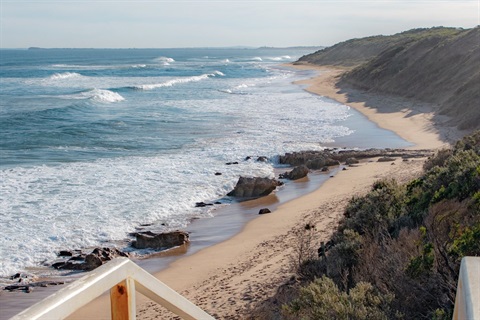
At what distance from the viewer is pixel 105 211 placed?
14602 mm

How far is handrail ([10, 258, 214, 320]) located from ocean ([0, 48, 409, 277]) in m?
9.85

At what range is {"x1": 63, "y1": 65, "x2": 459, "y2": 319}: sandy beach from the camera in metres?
8.55

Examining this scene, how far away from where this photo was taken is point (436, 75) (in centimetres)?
4153

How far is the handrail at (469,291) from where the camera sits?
1539 mm

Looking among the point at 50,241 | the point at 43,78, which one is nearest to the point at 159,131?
the point at 50,241

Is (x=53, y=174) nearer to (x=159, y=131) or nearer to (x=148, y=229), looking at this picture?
(x=148, y=229)

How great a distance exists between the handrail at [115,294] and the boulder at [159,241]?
1054 cm

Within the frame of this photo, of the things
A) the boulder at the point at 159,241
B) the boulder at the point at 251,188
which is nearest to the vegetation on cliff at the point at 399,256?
the boulder at the point at 159,241

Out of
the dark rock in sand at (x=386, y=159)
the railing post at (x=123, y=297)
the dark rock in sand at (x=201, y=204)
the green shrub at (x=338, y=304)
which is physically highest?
the railing post at (x=123, y=297)

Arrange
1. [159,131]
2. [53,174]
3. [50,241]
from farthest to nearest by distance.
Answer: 1. [159,131]
2. [53,174]
3. [50,241]

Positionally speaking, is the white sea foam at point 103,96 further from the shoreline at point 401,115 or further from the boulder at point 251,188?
the boulder at point 251,188

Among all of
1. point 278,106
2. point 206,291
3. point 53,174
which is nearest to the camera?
point 206,291

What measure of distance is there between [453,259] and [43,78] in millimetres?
68402

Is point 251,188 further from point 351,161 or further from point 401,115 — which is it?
point 401,115
